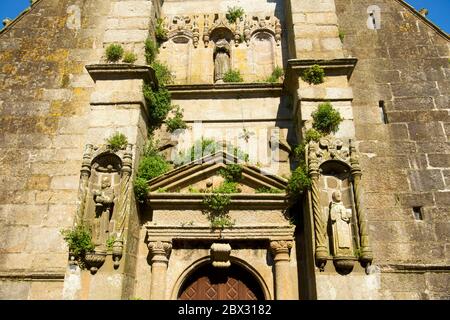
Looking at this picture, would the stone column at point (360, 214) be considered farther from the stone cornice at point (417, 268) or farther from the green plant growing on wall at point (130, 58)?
the green plant growing on wall at point (130, 58)

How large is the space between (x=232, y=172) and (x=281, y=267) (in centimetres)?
196

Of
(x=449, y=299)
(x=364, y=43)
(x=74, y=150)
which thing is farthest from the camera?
(x=364, y=43)

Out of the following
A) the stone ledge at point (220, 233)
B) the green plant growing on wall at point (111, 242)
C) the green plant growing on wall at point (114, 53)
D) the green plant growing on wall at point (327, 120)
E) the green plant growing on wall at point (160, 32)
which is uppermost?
the green plant growing on wall at point (160, 32)

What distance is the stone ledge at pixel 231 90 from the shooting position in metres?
8.94

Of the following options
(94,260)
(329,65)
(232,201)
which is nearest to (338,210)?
(232,201)

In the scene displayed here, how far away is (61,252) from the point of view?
782cm

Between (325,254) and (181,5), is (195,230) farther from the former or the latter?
(181,5)

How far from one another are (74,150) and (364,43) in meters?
7.05

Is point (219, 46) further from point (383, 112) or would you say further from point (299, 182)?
point (299, 182)

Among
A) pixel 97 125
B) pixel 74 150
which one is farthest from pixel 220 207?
pixel 74 150

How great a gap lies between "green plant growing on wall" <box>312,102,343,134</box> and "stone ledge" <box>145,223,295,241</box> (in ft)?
6.26

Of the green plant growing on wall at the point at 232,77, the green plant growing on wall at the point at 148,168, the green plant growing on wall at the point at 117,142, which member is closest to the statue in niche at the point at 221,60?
the green plant growing on wall at the point at 232,77

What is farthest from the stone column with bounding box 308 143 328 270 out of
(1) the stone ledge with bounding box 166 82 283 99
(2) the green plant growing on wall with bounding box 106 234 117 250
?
(2) the green plant growing on wall with bounding box 106 234 117 250

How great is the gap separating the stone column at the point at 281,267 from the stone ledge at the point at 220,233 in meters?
0.13
